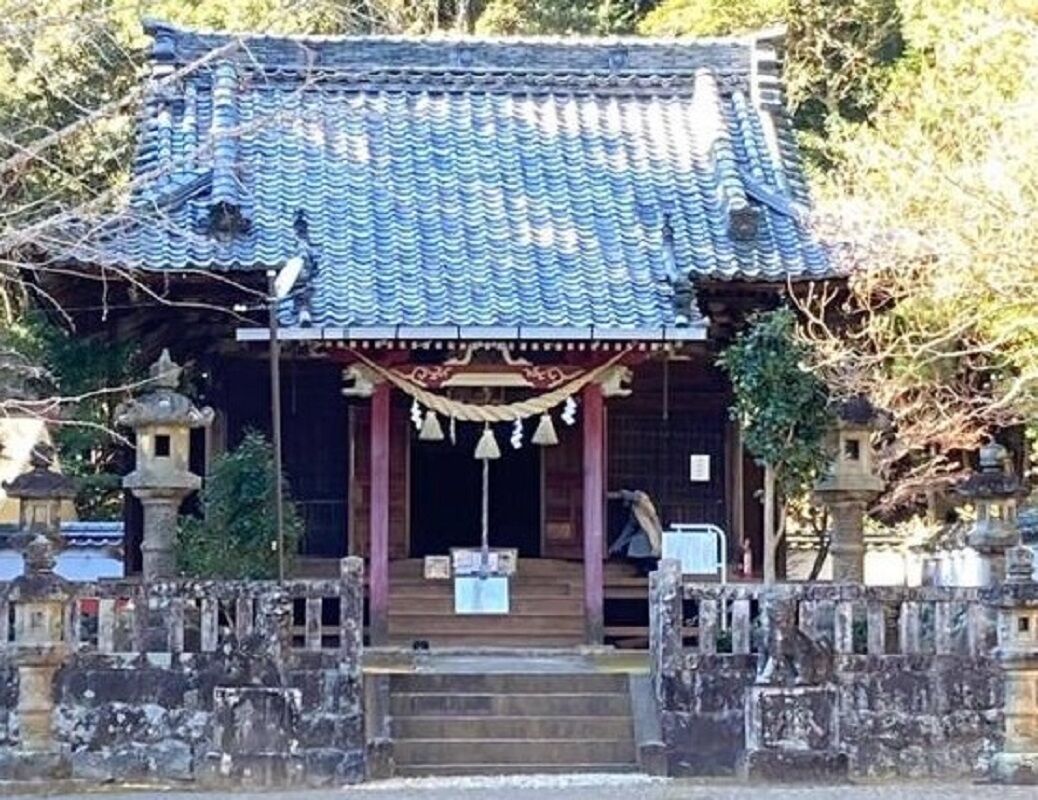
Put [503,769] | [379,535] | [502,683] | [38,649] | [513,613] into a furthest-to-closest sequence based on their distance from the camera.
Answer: [513,613] → [379,535] → [502,683] → [503,769] → [38,649]

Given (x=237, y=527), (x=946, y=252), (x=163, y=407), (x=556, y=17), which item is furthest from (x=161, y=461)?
(x=556, y=17)

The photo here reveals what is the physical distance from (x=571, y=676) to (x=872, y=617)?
241 centimetres

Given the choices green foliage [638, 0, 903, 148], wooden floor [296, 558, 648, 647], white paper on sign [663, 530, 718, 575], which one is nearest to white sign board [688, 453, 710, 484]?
white paper on sign [663, 530, 718, 575]

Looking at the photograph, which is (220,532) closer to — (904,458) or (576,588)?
(576,588)

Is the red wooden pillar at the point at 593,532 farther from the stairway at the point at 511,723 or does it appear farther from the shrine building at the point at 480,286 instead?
the stairway at the point at 511,723

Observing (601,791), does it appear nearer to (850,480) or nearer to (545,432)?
(850,480)

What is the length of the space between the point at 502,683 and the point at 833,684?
8.43 ft

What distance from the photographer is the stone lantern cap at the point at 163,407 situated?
16422 millimetres

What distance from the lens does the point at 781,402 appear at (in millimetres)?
16203

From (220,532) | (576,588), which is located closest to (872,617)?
(576,588)

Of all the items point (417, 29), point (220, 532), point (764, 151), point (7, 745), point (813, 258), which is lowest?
point (7, 745)

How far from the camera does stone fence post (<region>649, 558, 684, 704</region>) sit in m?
15.0

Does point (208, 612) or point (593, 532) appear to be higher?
point (593, 532)

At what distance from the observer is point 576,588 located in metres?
18.7
